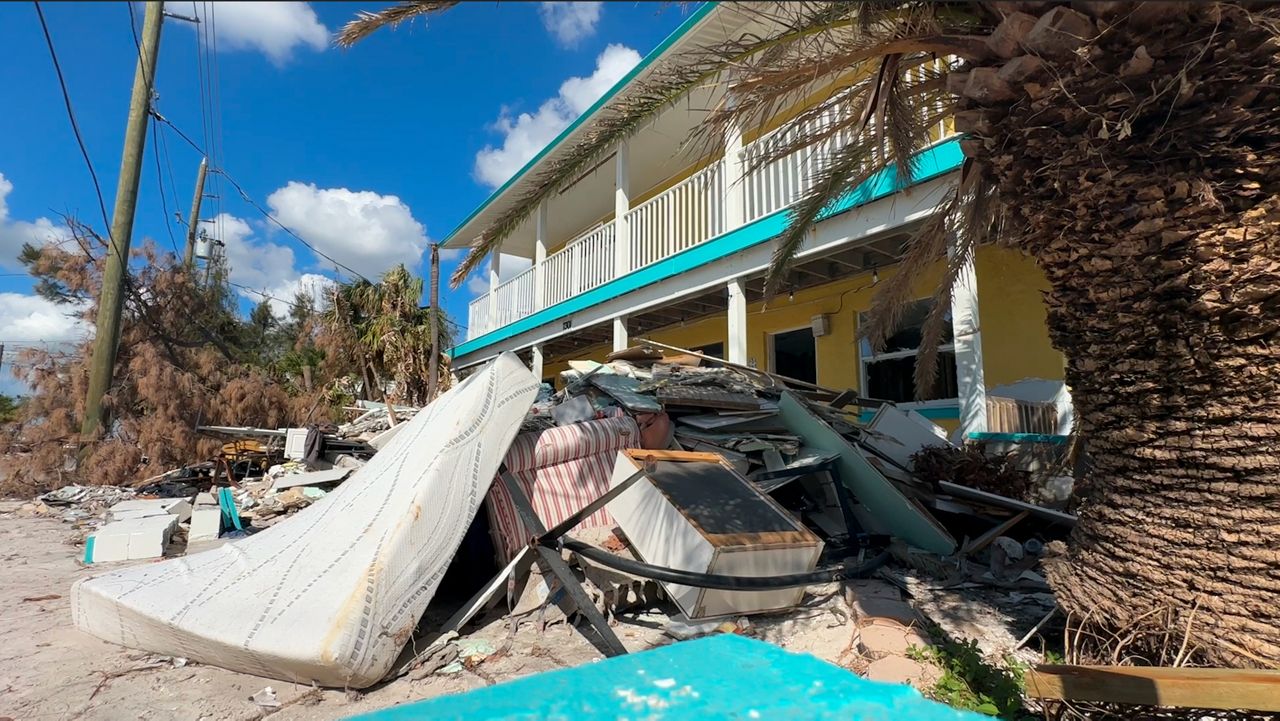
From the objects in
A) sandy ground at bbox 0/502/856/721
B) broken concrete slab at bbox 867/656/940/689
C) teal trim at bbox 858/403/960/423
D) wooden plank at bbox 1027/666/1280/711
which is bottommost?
sandy ground at bbox 0/502/856/721

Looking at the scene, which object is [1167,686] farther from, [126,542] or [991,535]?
[126,542]

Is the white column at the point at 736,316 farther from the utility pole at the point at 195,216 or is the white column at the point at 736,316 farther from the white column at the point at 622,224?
the utility pole at the point at 195,216

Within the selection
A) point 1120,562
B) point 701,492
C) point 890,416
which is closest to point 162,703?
point 701,492

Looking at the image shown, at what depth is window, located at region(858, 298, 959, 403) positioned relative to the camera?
7.73 m

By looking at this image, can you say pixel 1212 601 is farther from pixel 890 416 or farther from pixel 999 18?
pixel 890 416

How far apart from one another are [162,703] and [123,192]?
1163 centimetres

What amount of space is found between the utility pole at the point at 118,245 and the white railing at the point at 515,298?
6.85 m

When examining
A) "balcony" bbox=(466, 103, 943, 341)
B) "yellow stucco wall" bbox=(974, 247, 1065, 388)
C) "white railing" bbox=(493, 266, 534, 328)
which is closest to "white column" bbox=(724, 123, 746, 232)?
"balcony" bbox=(466, 103, 943, 341)

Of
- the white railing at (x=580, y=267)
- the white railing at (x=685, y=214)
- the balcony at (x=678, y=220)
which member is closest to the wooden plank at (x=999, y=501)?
the white railing at (x=685, y=214)

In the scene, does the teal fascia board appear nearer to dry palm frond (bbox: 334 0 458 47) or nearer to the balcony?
the balcony

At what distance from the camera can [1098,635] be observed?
262cm

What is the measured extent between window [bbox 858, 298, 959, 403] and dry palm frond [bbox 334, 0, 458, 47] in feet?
20.3

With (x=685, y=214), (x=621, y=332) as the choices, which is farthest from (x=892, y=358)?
(x=621, y=332)

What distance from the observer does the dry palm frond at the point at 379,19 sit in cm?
318
